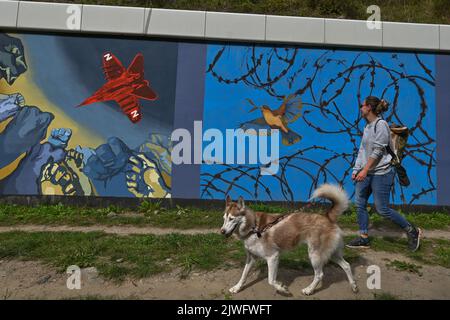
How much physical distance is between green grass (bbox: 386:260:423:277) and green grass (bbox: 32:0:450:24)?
21.4 ft

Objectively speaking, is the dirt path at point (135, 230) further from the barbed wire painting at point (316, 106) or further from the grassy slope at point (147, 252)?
the barbed wire painting at point (316, 106)

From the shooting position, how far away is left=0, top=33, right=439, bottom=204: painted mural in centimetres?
770

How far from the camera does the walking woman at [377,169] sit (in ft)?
15.5

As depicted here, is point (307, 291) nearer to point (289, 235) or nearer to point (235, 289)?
point (289, 235)

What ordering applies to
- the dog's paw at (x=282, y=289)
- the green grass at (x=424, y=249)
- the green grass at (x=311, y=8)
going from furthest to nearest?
the green grass at (x=311, y=8) → the green grass at (x=424, y=249) → the dog's paw at (x=282, y=289)

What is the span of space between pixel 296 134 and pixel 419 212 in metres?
3.10

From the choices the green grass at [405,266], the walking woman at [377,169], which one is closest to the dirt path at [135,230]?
the walking woman at [377,169]

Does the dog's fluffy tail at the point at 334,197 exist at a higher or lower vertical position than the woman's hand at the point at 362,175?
lower

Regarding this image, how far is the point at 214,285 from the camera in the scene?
13.5ft

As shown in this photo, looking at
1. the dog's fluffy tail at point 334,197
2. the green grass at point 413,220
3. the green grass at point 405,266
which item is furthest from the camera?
the green grass at point 413,220

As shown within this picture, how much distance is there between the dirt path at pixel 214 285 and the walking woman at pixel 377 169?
691 millimetres

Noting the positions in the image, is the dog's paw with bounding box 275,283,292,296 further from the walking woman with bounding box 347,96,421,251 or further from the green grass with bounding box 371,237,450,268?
the green grass with bounding box 371,237,450,268

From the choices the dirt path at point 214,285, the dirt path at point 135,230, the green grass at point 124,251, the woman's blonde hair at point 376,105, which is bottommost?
the dirt path at point 214,285

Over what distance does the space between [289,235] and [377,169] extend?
184 centimetres
